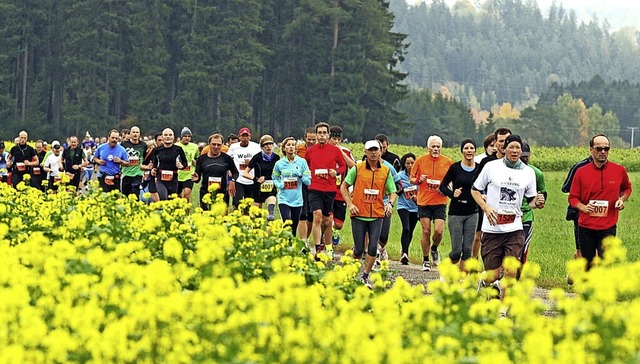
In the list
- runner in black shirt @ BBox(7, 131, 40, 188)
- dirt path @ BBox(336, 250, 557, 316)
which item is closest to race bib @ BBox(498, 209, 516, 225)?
dirt path @ BBox(336, 250, 557, 316)

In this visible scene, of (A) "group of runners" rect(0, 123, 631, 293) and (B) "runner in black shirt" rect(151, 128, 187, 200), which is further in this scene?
(B) "runner in black shirt" rect(151, 128, 187, 200)

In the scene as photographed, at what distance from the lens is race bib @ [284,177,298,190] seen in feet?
57.7

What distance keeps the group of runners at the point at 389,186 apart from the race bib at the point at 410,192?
1cm

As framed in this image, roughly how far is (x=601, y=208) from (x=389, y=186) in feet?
8.59

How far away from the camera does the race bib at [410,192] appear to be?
710 inches

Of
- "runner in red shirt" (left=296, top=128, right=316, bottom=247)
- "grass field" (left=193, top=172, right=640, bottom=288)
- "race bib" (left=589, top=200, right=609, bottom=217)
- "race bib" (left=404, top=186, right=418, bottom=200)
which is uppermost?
"race bib" (left=589, top=200, right=609, bottom=217)

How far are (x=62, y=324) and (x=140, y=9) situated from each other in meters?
82.8

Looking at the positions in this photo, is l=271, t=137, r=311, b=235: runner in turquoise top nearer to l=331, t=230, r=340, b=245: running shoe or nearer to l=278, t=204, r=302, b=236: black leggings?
l=278, t=204, r=302, b=236: black leggings

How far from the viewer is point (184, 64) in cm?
8469

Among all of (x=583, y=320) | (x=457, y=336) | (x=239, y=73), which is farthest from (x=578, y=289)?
(x=239, y=73)

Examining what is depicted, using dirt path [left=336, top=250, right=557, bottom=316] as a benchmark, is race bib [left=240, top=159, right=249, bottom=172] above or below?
above

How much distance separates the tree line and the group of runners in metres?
60.9

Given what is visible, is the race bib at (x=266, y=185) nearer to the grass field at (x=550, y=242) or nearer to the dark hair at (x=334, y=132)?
the dark hair at (x=334, y=132)

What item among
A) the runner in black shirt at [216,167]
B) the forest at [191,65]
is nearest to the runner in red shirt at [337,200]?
the runner in black shirt at [216,167]
